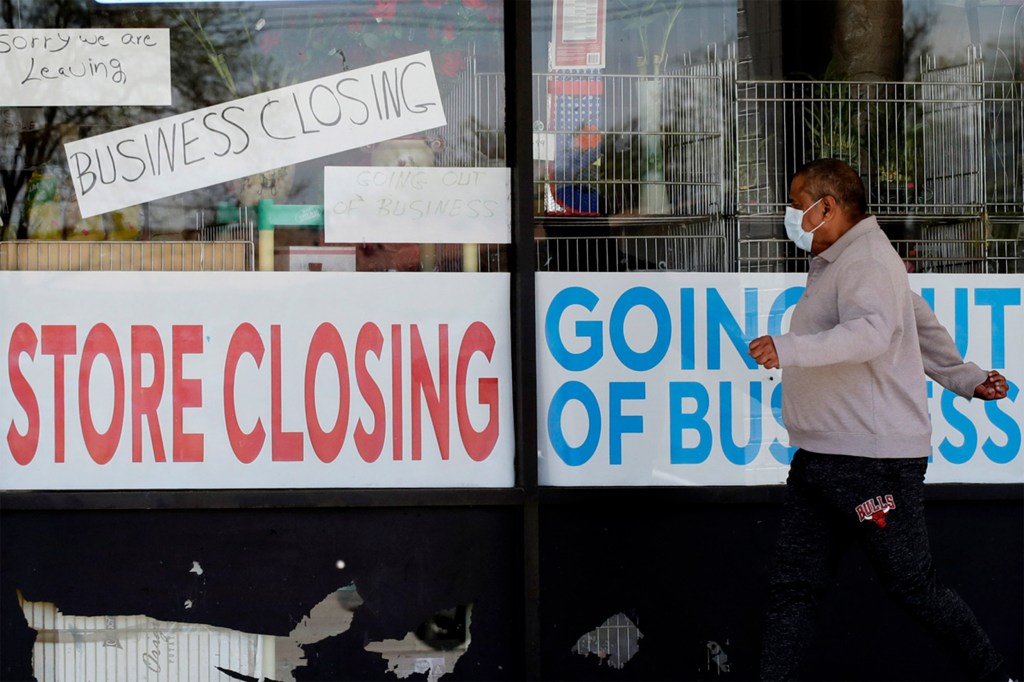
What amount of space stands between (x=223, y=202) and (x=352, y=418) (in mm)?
887

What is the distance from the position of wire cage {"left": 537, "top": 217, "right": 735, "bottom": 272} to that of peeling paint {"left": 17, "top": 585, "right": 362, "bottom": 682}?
4.55 feet

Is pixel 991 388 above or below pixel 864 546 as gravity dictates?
above

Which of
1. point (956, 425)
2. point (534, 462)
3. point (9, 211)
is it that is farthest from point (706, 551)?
point (9, 211)

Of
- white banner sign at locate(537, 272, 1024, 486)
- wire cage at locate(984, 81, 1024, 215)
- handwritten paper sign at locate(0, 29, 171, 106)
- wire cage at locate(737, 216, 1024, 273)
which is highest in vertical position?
handwritten paper sign at locate(0, 29, 171, 106)

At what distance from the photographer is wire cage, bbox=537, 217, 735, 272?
15.1 feet

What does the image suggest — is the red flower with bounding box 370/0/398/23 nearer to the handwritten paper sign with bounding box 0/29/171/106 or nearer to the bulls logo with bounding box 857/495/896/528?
the handwritten paper sign with bounding box 0/29/171/106

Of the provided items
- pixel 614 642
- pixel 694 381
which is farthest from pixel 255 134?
pixel 614 642

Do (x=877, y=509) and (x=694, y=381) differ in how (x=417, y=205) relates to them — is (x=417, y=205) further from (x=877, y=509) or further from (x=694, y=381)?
(x=877, y=509)

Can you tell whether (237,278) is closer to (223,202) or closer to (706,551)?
(223,202)

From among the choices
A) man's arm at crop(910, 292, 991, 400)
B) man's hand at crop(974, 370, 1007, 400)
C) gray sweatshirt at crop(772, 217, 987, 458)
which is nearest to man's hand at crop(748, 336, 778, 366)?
gray sweatshirt at crop(772, 217, 987, 458)

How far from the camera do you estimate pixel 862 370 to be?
3.74 meters

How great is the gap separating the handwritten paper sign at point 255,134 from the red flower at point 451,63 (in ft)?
0.14

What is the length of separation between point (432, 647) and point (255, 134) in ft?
6.27

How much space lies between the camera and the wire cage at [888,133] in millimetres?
4793
